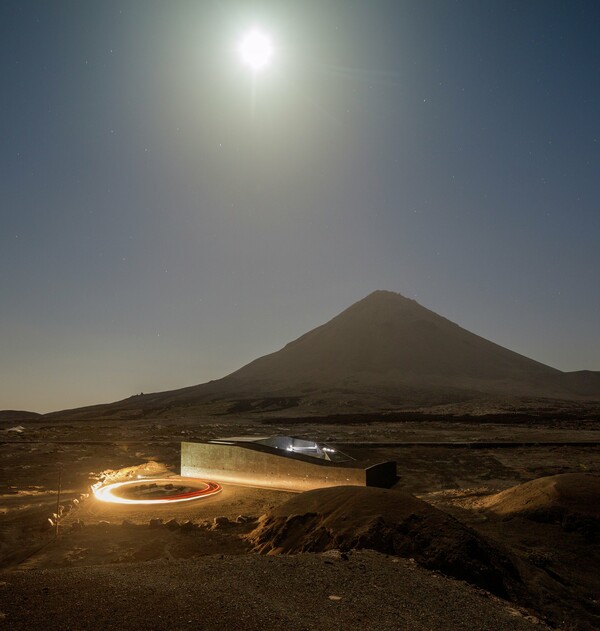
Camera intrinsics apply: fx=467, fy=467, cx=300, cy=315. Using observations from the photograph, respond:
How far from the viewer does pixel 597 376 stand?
A: 5738 inches

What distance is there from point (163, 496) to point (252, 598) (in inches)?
485

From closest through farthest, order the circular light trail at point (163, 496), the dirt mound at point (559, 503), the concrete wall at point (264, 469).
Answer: the dirt mound at point (559, 503) < the circular light trail at point (163, 496) < the concrete wall at point (264, 469)

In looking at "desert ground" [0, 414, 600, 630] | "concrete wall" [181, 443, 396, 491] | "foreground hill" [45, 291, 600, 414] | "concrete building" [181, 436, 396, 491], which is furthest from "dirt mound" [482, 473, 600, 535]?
"foreground hill" [45, 291, 600, 414]

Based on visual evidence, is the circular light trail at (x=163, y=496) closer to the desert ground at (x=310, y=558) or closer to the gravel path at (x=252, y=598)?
the desert ground at (x=310, y=558)

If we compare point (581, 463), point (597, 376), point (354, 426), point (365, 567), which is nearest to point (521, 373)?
point (597, 376)

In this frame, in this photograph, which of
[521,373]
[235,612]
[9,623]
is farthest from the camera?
[521,373]

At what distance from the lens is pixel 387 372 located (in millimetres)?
143000

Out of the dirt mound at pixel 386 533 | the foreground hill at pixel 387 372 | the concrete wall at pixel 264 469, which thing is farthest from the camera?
the foreground hill at pixel 387 372

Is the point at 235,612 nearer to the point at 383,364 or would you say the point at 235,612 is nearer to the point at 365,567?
the point at 365,567

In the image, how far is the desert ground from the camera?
21.9ft

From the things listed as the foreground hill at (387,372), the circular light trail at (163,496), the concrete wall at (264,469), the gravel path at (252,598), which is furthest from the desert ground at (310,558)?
the foreground hill at (387,372)

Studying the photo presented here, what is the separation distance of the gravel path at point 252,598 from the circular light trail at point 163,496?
9.38m

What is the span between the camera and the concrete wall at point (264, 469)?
59.5 ft

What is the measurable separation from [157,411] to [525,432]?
6589 cm
